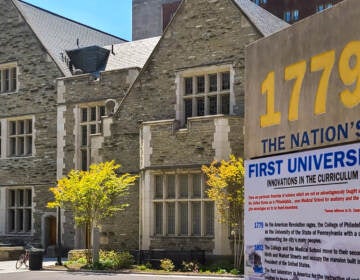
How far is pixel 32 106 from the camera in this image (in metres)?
29.5

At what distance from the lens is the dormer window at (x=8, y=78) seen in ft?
100

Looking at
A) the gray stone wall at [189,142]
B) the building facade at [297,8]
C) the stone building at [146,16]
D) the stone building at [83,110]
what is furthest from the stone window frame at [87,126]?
the stone building at [146,16]

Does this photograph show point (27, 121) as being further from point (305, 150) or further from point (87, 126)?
point (305, 150)

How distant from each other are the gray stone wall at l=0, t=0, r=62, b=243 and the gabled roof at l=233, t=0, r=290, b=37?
8.72 meters

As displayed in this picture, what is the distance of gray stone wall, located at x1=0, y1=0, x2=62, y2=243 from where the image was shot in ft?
94.7

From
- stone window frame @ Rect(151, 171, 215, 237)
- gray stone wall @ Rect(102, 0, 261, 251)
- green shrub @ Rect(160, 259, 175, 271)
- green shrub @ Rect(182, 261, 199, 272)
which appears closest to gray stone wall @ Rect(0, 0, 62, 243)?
gray stone wall @ Rect(102, 0, 261, 251)

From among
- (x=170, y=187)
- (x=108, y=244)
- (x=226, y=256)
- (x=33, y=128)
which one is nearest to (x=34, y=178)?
(x=33, y=128)

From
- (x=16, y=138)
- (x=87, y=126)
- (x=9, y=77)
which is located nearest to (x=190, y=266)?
(x=87, y=126)

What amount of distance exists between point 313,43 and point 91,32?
104 ft

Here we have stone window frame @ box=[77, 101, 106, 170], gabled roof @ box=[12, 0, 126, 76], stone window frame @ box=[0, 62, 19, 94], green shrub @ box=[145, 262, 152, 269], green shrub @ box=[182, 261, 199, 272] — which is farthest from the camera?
stone window frame @ box=[0, 62, 19, 94]

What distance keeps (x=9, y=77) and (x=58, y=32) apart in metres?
3.27

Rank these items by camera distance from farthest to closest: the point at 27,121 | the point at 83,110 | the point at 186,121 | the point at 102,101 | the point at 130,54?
the point at 130,54 < the point at 27,121 < the point at 83,110 < the point at 102,101 < the point at 186,121

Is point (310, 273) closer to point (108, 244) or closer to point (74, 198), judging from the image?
point (74, 198)

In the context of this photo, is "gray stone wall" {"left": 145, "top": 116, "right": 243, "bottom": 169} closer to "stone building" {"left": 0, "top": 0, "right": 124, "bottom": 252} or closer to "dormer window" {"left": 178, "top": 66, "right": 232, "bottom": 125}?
"dormer window" {"left": 178, "top": 66, "right": 232, "bottom": 125}
